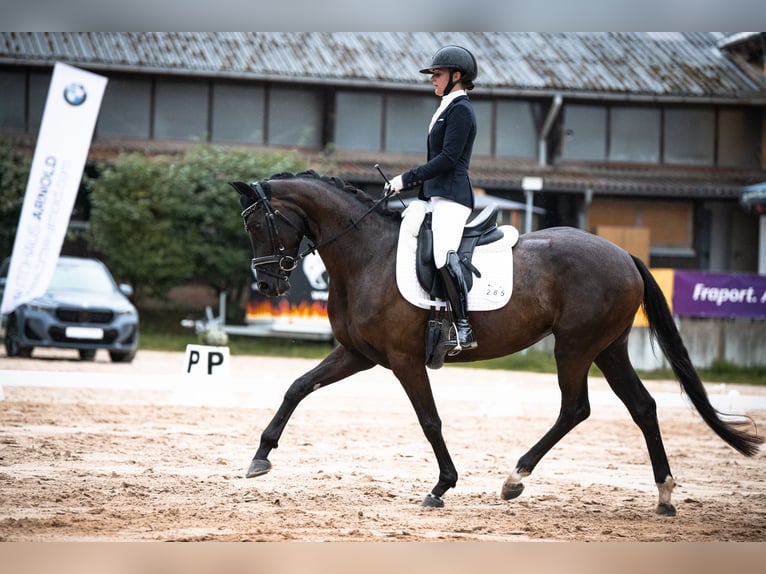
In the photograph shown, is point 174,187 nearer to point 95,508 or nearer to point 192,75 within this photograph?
point 192,75

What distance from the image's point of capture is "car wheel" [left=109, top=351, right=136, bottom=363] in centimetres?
1451

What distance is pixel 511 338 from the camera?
243 inches

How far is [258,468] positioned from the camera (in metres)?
6.01

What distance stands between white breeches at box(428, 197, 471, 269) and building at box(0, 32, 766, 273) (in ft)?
48.3

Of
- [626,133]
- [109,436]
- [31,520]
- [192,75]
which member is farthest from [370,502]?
[626,133]

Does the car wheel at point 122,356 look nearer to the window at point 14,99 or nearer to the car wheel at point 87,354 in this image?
the car wheel at point 87,354

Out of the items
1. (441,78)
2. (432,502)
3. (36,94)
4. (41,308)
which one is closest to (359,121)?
(36,94)

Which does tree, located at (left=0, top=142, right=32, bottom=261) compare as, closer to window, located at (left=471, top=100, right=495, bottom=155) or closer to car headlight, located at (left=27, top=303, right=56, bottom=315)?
car headlight, located at (left=27, top=303, right=56, bottom=315)

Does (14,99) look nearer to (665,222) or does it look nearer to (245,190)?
(665,222)

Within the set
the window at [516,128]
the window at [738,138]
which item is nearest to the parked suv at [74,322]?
the window at [516,128]

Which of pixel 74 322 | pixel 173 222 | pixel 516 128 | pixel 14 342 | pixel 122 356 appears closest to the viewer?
pixel 74 322

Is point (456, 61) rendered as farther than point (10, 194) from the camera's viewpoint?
No

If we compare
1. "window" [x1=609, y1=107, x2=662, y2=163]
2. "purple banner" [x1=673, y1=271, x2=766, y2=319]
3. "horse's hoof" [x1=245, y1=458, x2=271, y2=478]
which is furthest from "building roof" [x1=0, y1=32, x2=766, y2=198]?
"horse's hoof" [x1=245, y1=458, x2=271, y2=478]

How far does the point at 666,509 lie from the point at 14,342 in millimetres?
10718
